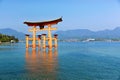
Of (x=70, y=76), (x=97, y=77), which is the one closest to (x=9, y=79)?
(x=70, y=76)

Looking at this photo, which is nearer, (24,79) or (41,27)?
(24,79)

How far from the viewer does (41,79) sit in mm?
13375

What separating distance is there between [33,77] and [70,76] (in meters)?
1.98

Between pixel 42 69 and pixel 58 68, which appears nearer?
pixel 42 69

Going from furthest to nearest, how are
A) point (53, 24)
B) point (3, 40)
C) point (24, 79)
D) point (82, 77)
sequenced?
1. point (3, 40)
2. point (53, 24)
3. point (82, 77)
4. point (24, 79)

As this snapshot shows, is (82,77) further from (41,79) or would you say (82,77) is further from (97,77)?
(41,79)

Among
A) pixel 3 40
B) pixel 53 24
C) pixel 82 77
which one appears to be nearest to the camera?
pixel 82 77

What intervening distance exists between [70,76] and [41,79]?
1.82m

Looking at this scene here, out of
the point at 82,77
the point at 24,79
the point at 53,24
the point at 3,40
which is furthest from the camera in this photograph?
the point at 3,40

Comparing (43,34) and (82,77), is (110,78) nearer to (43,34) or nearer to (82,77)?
(82,77)

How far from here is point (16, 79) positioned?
43.9 ft

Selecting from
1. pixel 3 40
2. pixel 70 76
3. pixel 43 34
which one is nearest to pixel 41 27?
pixel 43 34

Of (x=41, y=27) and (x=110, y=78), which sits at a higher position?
(x=41, y=27)

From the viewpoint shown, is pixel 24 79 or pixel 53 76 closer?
pixel 24 79
